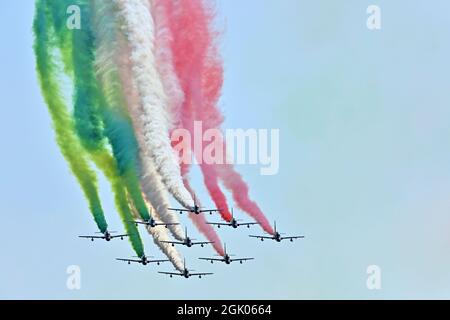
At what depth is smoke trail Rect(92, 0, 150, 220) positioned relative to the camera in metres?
66.1

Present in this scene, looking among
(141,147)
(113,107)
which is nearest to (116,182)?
(141,147)

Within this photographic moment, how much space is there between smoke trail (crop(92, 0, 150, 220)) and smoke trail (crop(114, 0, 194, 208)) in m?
0.75

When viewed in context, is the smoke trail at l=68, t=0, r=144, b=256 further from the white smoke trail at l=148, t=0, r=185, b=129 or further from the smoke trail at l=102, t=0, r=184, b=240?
the white smoke trail at l=148, t=0, r=185, b=129

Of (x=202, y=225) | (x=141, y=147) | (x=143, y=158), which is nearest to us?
(x=141, y=147)

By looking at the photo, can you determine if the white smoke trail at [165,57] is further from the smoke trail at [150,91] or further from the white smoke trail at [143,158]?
the white smoke trail at [143,158]

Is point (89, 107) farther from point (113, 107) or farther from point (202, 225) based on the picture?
point (202, 225)

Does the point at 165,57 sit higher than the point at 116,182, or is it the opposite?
the point at 165,57

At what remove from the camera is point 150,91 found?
66.7 metres

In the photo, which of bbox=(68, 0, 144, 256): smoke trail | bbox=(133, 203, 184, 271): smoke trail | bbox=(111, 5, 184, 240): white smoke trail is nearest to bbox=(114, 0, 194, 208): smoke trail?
bbox=(111, 5, 184, 240): white smoke trail

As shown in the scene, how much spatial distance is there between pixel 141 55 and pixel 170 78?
176 centimetres

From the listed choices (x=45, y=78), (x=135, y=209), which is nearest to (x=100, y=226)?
(x=135, y=209)

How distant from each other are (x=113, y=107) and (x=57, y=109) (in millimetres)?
2732
